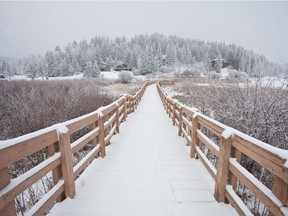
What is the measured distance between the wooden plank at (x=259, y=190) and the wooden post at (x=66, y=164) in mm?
2501

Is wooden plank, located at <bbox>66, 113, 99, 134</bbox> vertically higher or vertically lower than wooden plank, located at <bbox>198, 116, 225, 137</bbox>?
higher

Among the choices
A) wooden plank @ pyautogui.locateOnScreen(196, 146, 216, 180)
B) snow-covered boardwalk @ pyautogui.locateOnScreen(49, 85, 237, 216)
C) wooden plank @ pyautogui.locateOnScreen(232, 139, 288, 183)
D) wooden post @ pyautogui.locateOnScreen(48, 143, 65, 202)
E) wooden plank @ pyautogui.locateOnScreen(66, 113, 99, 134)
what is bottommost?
snow-covered boardwalk @ pyautogui.locateOnScreen(49, 85, 237, 216)

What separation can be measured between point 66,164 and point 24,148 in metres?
0.90

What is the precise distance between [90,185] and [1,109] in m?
8.25

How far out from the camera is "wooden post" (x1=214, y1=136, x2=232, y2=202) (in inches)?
112

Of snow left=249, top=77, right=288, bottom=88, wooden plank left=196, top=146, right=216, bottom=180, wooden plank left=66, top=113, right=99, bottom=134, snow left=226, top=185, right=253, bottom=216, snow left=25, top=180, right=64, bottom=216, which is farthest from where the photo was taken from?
snow left=249, top=77, right=288, bottom=88

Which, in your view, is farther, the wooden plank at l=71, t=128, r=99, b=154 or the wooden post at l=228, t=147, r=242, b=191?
the wooden plank at l=71, t=128, r=99, b=154

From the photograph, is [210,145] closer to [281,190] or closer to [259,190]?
[259,190]

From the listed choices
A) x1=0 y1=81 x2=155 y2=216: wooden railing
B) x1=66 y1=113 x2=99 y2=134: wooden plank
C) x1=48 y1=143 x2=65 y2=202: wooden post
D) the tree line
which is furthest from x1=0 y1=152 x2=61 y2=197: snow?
the tree line

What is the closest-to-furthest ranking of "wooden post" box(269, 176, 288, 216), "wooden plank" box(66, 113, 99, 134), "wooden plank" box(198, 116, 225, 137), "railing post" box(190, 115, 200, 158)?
1. "wooden post" box(269, 176, 288, 216)
2. "wooden plank" box(66, 113, 99, 134)
3. "wooden plank" box(198, 116, 225, 137)
4. "railing post" box(190, 115, 200, 158)

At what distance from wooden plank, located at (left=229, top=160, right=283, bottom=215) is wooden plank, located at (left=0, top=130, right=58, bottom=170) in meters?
2.63

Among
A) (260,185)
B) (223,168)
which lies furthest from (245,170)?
(223,168)

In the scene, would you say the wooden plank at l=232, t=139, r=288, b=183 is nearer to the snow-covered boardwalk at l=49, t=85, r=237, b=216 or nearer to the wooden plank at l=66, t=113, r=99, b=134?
the snow-covered boardwalk at l=49, t=85, r=237, b=216

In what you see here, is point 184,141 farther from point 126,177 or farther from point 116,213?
point 116,213
